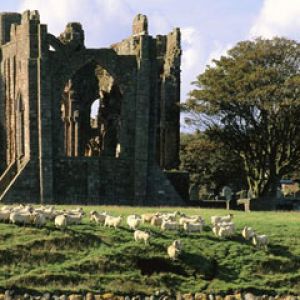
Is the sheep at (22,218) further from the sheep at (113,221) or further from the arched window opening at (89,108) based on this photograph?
the arched window opening at (89,108)

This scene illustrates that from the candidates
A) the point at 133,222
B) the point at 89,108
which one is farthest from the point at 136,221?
the point at 89,108

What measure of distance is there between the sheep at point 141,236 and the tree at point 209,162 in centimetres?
3736

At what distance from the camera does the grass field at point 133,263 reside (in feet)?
111

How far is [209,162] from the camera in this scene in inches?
3145

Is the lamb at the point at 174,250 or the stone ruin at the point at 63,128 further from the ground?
the stone ruin at the point at 63,128

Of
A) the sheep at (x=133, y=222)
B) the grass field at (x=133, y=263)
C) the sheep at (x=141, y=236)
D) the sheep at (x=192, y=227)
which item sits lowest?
the grass field at (x=133, y=263)

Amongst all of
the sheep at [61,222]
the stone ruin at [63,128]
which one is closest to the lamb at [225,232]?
the sheep at [61,222]

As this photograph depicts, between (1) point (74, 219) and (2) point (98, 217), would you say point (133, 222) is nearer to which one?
(2) point (98, 217)

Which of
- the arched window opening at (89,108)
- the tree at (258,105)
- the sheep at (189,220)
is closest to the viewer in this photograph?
the sheep at (189,220)

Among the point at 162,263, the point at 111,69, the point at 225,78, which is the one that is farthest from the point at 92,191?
the point at 162,263

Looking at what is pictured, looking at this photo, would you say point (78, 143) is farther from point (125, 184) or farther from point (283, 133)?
point (283, 133)

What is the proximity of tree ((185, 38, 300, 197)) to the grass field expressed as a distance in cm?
3028

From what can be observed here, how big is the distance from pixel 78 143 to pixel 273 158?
16.0 m

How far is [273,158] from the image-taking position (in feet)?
229
